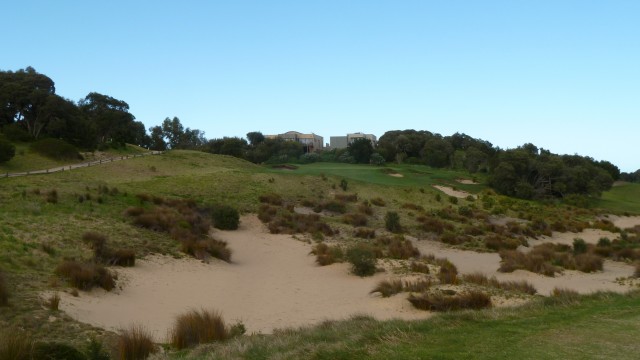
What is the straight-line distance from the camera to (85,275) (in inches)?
566

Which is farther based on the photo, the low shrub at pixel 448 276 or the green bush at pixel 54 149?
the green bush at pixel 54 149

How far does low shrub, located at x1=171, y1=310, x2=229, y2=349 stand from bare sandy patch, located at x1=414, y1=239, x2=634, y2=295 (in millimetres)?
10959

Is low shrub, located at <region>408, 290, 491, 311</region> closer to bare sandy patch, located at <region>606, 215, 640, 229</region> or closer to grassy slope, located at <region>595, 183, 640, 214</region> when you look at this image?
bare sandy patch, located at <region>606, 215, 640, 229</region>

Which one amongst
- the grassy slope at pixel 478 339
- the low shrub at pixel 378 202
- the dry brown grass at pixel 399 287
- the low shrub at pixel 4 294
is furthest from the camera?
the low shrub at pixel 378 202

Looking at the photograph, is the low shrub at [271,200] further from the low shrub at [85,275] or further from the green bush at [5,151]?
the low shrub at [85,275]

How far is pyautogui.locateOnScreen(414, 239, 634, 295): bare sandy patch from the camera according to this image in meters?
18.4

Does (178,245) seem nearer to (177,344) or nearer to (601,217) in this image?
(177,344)

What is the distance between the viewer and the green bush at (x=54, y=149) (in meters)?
47.8

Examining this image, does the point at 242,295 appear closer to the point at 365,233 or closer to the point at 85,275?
the point at 85,275

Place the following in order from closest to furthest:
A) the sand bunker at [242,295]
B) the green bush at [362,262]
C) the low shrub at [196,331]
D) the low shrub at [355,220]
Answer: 1. the low shrub at [196,331]
2. the sand bunker at [242,295]
3. the green bush at [362,262]
4. the low shrub at [355,220]

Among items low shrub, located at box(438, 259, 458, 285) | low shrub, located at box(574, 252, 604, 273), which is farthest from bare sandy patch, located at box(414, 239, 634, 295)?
low shrub, located at box(438, 259, 458, 285)

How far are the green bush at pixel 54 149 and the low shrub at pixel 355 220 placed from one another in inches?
1121

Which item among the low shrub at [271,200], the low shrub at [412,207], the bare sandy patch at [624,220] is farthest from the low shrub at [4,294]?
the bare sandy patch at [624,220]

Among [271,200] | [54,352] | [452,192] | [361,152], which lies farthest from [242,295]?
[361,152]
